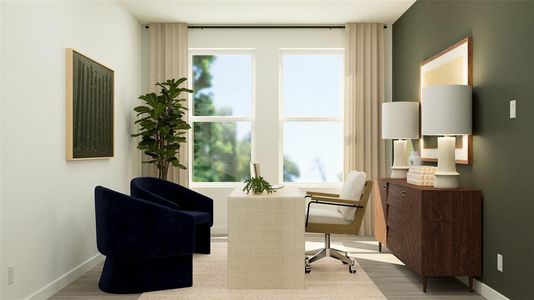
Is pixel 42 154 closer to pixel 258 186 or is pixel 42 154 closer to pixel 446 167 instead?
pixel 258 186

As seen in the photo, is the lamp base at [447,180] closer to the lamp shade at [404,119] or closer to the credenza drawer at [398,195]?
the credenza drawer at [398,195]

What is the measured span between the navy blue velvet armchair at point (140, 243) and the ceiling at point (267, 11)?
113 inches

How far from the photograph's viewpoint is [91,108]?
15.3ft

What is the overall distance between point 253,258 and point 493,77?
7.62 ft

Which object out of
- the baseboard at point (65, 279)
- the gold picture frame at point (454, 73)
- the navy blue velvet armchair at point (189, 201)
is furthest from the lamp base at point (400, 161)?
the baseboard at point (65, 279)

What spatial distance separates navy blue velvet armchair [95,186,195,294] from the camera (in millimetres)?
3754

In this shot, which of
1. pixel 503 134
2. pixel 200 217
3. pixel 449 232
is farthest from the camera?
pixel 200 217

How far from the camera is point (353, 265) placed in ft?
15.0

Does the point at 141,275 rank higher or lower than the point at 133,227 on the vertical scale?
lower

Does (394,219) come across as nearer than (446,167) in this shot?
No

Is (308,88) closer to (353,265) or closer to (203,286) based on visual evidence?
(353,265)

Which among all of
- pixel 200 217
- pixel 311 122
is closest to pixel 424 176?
pixel 200 217

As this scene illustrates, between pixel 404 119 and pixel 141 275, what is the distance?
3080mm

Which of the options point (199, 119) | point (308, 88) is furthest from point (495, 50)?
point (199, 119)
